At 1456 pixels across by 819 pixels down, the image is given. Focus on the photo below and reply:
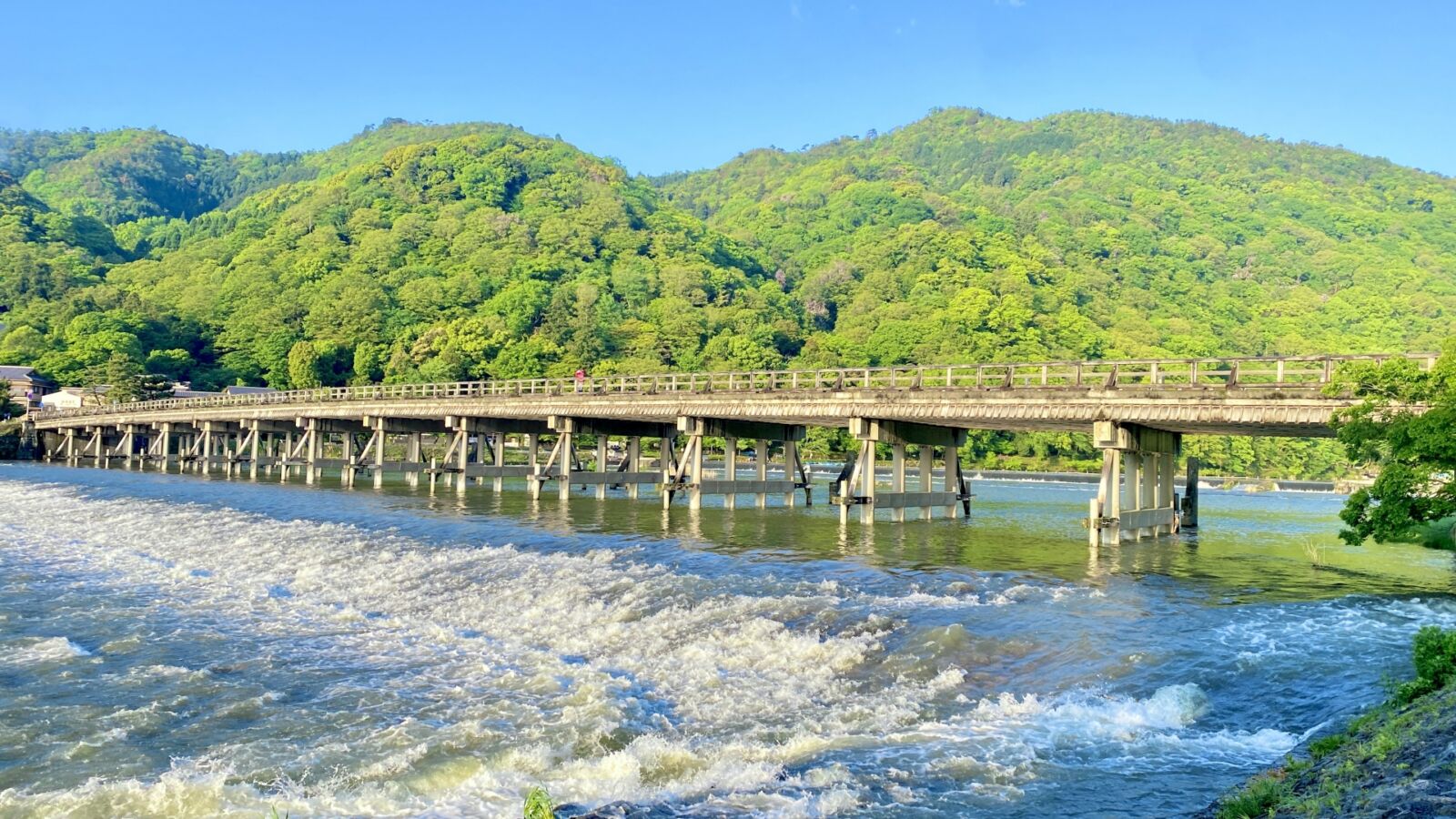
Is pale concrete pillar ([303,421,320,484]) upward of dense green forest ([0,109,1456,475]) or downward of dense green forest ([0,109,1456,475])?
downward

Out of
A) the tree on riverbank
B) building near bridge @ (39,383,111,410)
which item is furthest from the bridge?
building near bridge @ (39,383,111,410)

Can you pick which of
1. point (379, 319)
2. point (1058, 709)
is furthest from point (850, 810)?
point (379, 319)

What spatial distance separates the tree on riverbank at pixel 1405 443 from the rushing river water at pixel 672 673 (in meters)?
1.87

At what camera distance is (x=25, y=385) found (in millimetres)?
124375

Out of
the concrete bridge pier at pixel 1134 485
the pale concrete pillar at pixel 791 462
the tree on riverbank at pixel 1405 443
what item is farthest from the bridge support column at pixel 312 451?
the tree on riverbank at pixel 1405 443

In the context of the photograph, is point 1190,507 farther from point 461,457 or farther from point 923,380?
point 461,457

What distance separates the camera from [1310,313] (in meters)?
163

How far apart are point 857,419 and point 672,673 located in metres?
25.3

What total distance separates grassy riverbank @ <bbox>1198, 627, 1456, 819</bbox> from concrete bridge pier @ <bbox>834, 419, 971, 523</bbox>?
88.4ft

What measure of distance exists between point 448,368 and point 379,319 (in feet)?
100

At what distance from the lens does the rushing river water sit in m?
11.0

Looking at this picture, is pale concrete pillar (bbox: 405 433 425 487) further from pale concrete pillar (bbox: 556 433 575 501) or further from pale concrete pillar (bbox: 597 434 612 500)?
pale concrete pillar (bbox: 556 433 575 501)

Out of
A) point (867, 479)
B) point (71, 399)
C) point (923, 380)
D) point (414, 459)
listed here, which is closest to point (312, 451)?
point (414, 459)

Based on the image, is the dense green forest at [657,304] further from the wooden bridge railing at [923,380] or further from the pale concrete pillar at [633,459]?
the pale concrete pillar at [633,459]
